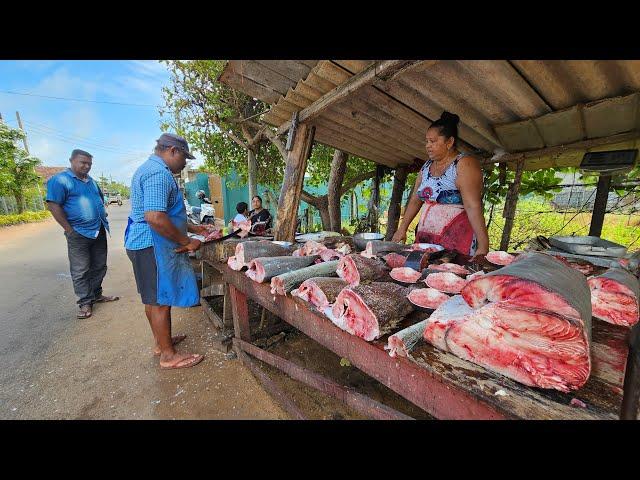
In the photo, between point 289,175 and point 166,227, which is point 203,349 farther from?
point 289,175

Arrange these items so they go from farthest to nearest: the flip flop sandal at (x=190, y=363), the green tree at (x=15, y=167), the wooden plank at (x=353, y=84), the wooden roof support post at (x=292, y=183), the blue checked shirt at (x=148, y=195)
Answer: the green tree at (x=15, y=167), the wooden roof support post at (x=292, y=183), the flip flop sandal at (x=190, y=363), the blue checked shirt at (x=148, y=195), the wooden plank at (x=353, y=84)

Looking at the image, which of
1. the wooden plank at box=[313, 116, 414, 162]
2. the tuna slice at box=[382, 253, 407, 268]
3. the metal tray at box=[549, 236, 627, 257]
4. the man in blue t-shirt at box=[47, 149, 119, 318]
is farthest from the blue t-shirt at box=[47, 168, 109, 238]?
the metal tray at box=[549, 236, 627, 257]

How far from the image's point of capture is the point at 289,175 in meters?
3.63

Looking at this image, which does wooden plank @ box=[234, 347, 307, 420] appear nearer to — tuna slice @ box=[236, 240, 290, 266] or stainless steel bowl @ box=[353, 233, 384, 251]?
tuna slice @ box=[236, 240, 290, 266]

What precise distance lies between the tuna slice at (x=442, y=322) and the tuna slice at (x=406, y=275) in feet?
2.02

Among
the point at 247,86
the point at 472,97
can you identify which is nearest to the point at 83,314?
the point at 247,86

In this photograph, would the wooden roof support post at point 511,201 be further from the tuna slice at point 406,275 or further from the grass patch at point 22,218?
the grass patch at point 22,218

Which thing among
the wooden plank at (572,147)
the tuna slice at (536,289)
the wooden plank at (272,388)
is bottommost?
the wooden plank at (272,388)

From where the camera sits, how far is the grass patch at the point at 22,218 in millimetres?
13945

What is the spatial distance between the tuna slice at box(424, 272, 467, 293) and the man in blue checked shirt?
7.63 feet

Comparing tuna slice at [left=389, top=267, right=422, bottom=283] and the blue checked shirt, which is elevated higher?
the blue checked shirt

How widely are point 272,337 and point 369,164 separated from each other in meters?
5.93

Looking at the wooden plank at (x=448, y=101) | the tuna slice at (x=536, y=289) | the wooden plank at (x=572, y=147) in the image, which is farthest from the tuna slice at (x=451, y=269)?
the wooden plank at (x=572, y=147)

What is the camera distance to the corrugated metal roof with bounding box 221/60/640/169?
237 centimetres
